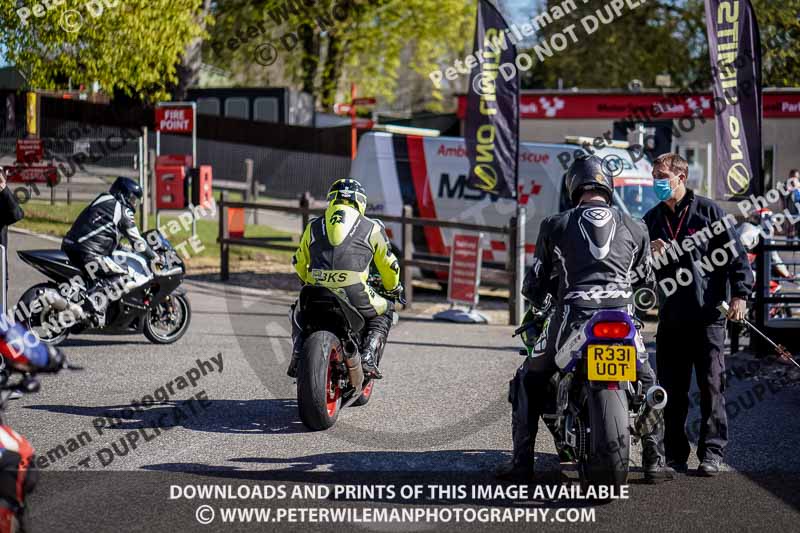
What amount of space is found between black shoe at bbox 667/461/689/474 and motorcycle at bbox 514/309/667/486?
883 mm

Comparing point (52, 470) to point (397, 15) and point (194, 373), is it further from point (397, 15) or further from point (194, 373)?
point (397, 15)

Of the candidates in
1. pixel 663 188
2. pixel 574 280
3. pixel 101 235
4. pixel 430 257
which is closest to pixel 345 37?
pixel 430 257

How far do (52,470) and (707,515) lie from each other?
3.74m

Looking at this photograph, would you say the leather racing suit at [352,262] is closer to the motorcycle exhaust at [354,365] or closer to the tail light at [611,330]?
the motorcycle exhaust at [354,365]

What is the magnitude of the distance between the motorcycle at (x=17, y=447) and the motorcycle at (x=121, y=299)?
6.16 m

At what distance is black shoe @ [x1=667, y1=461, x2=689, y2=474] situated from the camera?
22.4ft

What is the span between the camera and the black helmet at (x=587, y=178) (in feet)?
20.5

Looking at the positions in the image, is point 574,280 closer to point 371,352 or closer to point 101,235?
point 371,352

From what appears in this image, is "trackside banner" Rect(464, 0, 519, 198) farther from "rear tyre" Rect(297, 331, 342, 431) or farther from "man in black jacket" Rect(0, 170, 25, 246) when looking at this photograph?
"rear tyre" Rect(297, 331, 342, 431)

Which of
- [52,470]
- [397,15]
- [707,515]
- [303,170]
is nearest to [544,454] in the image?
[707,515]

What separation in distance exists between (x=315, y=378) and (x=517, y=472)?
171 centimetres

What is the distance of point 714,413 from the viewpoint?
6.78 meters

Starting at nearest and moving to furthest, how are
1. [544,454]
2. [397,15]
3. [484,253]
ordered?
[544,454] → [484,253] → [397,15]

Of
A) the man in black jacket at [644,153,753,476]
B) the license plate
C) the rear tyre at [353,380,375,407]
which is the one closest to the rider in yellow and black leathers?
the rear tyre at [353,380,375,407]
